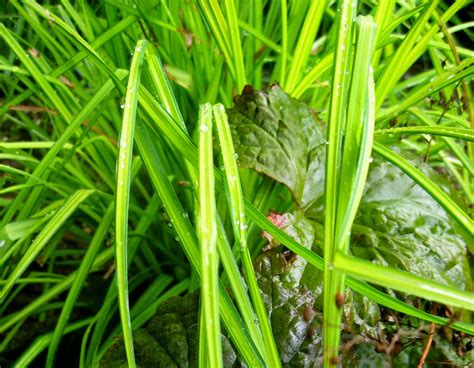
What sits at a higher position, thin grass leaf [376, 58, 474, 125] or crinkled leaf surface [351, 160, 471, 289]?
thin grass leaf [376, 58, 474, 125]

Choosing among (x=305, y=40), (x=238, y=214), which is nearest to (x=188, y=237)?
(x=238, y=214)

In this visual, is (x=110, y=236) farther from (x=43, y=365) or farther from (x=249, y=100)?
(x=249, y=100)

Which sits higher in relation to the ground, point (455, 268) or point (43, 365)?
point (455, 268)

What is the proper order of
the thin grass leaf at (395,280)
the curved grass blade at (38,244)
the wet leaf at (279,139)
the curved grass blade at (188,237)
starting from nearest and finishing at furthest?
the thin grass leaf at (395,280)
the curved grass blade at (188,237)
the curved grass blade at (38,244)
the wet leaf at (279,139)

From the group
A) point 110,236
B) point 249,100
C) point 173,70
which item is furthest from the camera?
point 110,236

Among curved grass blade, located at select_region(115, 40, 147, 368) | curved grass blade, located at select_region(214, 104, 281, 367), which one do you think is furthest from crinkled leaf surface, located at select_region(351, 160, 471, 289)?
curved grass blade, located at select_region(115, 40, 147, 368)

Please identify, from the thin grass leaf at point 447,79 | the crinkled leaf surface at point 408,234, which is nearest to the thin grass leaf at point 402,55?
the thin grass leaf at point 447,79

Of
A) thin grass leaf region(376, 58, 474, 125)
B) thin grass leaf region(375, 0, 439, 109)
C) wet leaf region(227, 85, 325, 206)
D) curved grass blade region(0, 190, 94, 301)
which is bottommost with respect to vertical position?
curved grass blade region(0, 190, 94, 301)

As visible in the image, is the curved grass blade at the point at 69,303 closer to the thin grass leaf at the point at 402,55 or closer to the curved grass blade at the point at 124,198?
the curved grass blade at the point at 124,198

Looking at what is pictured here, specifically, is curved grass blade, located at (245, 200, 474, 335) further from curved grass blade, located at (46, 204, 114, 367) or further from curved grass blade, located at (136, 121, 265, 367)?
→ curved grass blade, located at (46, 204, 114, 367)

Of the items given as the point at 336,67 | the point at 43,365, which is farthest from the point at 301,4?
the point at 43,365

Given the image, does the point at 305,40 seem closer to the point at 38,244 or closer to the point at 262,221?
the point at 262,221
